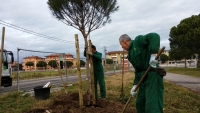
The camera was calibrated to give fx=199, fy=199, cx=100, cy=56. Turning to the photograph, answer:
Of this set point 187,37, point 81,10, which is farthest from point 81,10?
point 187,37

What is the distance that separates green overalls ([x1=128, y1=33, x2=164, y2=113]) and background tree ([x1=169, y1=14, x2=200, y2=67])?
929 inches

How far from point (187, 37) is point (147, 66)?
24518 mm

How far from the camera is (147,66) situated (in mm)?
3422

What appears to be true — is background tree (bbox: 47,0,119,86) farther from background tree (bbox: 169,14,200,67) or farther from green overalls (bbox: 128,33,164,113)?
background tree (bbox: 169,14,200,67)

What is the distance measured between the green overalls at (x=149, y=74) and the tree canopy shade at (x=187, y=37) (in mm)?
23598

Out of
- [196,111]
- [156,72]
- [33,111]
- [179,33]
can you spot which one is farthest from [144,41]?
[179,33]

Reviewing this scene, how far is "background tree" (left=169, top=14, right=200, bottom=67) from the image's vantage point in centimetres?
2514

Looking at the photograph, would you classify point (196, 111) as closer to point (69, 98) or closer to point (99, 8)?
point (69, 98)

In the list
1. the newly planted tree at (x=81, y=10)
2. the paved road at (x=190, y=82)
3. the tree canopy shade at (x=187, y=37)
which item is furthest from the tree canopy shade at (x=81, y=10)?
the tree canopy shade at (x=187, y=37)

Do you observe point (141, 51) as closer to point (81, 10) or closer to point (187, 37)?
point (81, 10)

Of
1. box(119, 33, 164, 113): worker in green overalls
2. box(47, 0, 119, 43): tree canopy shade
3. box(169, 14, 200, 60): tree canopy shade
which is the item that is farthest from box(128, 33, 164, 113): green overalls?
box(169, 14, 200, 60): tree canopy shade

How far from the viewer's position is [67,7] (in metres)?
9.55

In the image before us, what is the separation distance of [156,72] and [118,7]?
24.5ft

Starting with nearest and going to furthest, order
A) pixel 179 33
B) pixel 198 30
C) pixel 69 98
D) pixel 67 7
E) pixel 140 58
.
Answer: pixel 140 58 < pixel 69 98 < pixel 67 7 < pixel 198 30 < pixel 179 33
